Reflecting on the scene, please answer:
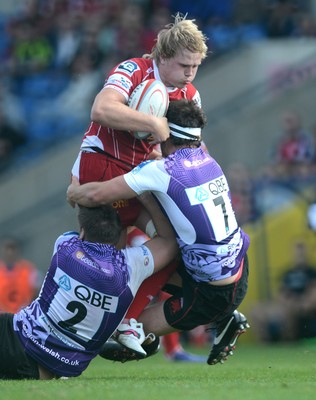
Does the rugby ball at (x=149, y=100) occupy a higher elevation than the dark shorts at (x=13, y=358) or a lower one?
higher

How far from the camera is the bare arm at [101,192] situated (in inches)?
320

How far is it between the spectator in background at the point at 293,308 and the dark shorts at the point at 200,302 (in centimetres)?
655

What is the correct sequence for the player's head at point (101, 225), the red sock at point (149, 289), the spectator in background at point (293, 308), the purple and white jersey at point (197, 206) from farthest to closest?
the spectator in background at point (293, 308) → the red sock at point (149, 289) → the player's head at point (101, 225) → the purple and white jersey at point (197, 206)

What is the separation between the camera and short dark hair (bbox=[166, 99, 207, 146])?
27.1 ft

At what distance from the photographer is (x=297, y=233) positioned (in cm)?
1562

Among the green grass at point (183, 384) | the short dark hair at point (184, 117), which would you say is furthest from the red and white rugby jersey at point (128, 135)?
the green grass at point (183, 384)

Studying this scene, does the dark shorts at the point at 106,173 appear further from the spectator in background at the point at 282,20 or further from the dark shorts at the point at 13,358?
the spectator in background at the point at 282,20

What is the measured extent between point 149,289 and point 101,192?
89cm

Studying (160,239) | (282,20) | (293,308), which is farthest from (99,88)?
(160,239)

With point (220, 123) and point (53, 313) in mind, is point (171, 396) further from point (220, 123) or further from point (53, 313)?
point (220, 123)

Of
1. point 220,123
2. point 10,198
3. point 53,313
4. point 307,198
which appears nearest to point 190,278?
point 53,313

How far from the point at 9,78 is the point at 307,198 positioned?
6709mm

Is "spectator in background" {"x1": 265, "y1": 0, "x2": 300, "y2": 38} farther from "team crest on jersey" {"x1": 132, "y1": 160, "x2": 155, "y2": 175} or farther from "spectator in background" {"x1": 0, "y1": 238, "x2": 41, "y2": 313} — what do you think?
"team crest on jersey" {"x1": 132, "y1": 160, "x2": 155, "y2": 175}

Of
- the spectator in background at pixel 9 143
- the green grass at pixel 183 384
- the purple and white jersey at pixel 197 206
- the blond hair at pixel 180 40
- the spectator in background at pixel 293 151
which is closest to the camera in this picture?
the green grass at pixel 183 384
